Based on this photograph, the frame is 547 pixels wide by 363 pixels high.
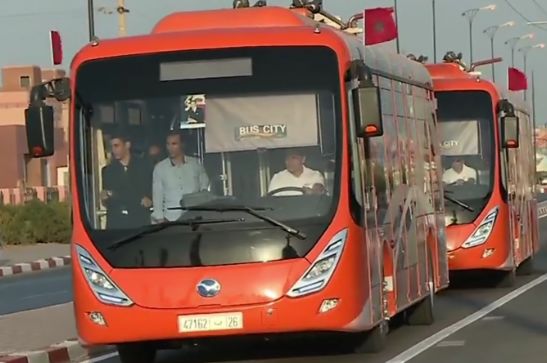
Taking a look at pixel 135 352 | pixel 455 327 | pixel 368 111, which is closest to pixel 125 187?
pixel 135 352

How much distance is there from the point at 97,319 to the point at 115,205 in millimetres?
954

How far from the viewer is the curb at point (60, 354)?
13250 millimetres

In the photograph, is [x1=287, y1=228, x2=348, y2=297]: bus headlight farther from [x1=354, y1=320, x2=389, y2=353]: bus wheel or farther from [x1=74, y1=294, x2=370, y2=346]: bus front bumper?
[x1=354, y1=320, x2=389, y2=353]: bus wheel

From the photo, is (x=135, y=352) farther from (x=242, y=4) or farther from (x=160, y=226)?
(x=242, y=4)

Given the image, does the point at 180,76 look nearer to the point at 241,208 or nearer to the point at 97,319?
the point at 241,208

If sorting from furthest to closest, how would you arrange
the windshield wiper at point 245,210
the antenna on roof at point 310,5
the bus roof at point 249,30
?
the antenna on roof at point 310,5
the bus roof at point 249,30
the windshield wiper at point 245,210

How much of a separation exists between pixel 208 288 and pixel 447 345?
3060mm

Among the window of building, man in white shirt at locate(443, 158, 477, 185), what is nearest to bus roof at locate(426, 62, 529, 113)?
man in white shirt at locate(443, 158, 477, 185)

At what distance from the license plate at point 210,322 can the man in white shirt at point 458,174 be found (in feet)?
30.1

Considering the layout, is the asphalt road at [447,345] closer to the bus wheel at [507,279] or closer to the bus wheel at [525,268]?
the bus wheel at [507,279]

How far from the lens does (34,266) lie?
35.4 m

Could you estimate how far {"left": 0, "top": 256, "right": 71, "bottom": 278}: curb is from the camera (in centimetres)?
3427

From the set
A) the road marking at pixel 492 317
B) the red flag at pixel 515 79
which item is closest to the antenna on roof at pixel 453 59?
the road marking at pixel 492 317

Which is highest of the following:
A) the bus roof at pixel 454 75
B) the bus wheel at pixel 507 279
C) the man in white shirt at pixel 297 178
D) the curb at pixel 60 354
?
the bus roof at pixel 454 75
